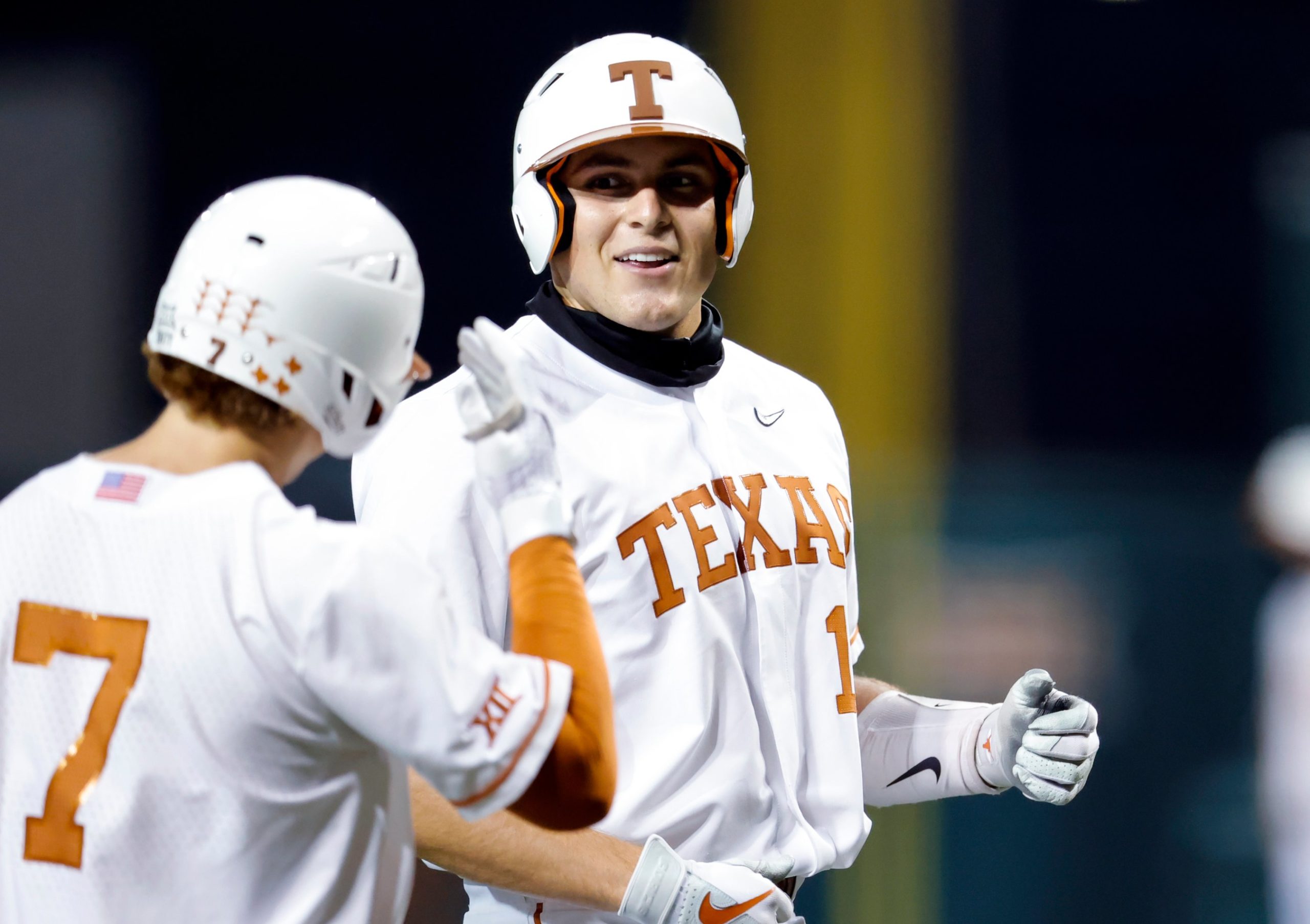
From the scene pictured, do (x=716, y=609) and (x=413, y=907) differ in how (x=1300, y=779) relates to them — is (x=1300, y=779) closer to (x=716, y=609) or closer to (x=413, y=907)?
(x=413, y=907)

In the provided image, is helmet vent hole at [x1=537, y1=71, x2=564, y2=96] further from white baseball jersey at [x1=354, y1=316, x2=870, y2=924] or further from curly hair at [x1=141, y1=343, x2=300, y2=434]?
curly hair at [x1=141, y1=343, x2=300, y2=434]

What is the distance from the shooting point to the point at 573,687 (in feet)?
4.76

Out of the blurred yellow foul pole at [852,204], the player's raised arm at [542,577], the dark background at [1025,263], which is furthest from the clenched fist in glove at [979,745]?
the blurred yellow foul pole at [852,204]

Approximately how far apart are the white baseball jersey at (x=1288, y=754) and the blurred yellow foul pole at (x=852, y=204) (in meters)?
1.36

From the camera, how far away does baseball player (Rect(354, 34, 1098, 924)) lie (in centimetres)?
192

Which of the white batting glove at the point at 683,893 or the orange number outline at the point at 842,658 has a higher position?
the orange number outline at the point at 842,658

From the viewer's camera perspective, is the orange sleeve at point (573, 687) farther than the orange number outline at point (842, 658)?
No

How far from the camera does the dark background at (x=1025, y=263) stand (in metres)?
4.89

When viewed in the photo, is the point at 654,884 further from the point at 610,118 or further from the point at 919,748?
the point at 610,118

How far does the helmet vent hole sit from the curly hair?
95 cm

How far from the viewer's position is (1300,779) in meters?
4.64

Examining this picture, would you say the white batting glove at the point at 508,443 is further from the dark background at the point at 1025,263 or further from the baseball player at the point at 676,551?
the dark background at the point at 1025,263

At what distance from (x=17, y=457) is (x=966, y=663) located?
353cm

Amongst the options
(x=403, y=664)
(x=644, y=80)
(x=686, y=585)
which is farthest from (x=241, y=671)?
(x=644, y=80)
